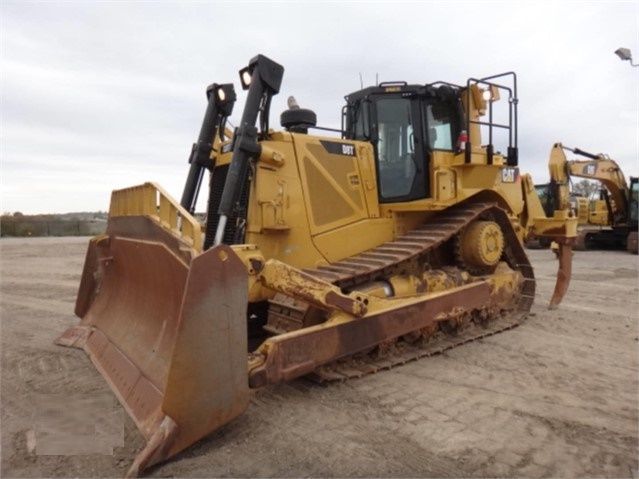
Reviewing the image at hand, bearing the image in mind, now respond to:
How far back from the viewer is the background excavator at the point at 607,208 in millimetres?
15680

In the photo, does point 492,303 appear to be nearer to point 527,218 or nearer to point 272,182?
point 527,218

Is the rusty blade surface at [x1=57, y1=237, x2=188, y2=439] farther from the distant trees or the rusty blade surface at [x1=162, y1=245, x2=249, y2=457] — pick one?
the distant trees

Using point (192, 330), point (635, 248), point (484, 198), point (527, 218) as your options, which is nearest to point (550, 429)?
point (192, 330)

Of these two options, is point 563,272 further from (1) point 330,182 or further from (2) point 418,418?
(2) point 418,418

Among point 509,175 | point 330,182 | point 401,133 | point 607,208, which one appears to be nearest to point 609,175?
point 607,208

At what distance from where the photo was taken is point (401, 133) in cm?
550

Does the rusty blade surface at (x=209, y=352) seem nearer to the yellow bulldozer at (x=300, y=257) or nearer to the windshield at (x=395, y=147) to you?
the yellow bulldozer at (x=300, y=257)

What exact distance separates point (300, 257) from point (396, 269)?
1.08 metres

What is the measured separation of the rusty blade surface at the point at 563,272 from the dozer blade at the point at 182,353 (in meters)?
5.84

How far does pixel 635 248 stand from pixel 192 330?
1767 centimetres

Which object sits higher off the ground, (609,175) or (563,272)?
(609,175)

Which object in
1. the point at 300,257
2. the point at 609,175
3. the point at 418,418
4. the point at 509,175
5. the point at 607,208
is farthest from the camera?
the point at 607,208

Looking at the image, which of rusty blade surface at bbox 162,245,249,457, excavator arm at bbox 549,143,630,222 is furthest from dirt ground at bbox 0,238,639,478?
excavator arm at bbox 549,143,630,222

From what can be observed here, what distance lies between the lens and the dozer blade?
2777 millimetres
